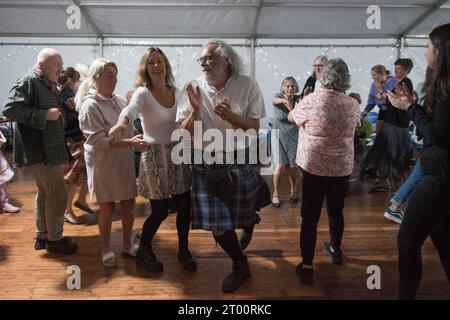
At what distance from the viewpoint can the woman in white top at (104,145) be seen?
2.31 m

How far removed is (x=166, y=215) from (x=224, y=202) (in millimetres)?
508

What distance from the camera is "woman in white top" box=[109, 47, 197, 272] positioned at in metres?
2.23

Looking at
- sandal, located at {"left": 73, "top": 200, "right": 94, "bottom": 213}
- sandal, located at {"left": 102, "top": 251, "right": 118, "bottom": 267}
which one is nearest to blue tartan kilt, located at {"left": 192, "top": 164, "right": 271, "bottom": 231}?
sandal, located at {"left": 102, "top": 251, "right": 118, "bottom": 267}

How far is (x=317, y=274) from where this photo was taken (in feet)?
8.07

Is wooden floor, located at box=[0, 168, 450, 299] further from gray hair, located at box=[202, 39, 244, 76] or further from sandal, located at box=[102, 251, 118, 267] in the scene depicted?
gray hair, located at box=[202, 39, 244, 76]

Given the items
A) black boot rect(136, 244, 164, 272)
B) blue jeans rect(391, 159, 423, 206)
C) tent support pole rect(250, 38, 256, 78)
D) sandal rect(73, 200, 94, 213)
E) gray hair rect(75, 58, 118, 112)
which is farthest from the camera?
tent support pole rect(250, 38, 256, 78)

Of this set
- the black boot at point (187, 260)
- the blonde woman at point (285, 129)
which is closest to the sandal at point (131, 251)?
the black boot at point (187, 260)

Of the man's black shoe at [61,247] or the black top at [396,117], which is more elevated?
the black top at [396,117]

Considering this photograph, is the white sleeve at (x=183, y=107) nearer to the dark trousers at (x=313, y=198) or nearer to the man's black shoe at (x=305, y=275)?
the dark trousers at (x=313, y=198)

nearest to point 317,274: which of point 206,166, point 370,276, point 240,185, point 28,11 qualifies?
point 370,276

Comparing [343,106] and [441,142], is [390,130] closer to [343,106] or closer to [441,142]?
[343,106]

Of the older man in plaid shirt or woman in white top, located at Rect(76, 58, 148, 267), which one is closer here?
woman in white top, located at Rect(76, 58, 148, 267)

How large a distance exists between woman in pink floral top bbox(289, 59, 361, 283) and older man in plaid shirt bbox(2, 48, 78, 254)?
1625 millimetres

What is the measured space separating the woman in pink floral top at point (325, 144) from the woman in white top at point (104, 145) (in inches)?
43.2
